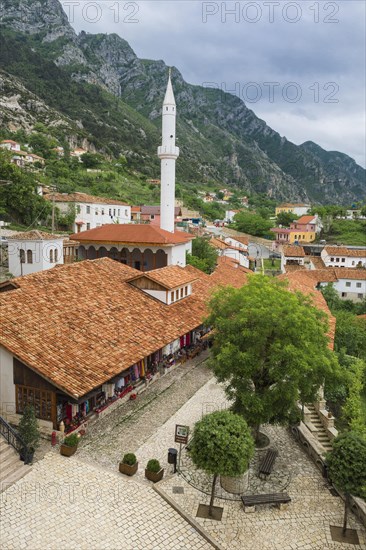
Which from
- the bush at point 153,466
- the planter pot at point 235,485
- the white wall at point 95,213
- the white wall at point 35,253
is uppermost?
the white wall at point 95,213

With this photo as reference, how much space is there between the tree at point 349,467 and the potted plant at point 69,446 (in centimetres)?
830

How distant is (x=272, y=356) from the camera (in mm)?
14352

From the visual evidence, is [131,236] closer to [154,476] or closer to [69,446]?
[69,446]

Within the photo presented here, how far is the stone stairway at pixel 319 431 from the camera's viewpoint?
17.6 metres

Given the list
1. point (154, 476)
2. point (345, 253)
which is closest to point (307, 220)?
point (345, 253)

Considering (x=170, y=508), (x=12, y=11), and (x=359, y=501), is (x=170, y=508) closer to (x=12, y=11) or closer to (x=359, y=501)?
(x=359, y=501)

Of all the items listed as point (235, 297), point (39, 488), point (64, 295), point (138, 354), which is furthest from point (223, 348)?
point (64, 295)

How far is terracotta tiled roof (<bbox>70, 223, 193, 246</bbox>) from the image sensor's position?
117ft

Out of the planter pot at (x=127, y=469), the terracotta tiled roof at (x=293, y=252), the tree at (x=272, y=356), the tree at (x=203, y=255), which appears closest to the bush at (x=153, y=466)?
the planter pot at (x=127, y=469)

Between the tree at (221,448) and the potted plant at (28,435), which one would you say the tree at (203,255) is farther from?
the tree at (221,448)

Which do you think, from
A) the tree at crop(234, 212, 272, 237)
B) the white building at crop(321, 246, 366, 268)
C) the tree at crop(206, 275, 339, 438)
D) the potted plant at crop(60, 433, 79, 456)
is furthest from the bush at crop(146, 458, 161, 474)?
the tree at crop(234, 212, 272, 237)

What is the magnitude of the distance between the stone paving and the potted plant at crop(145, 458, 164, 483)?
0.34 metres

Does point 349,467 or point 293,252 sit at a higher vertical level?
point 293,252

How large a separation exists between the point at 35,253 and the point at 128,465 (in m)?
19.9
